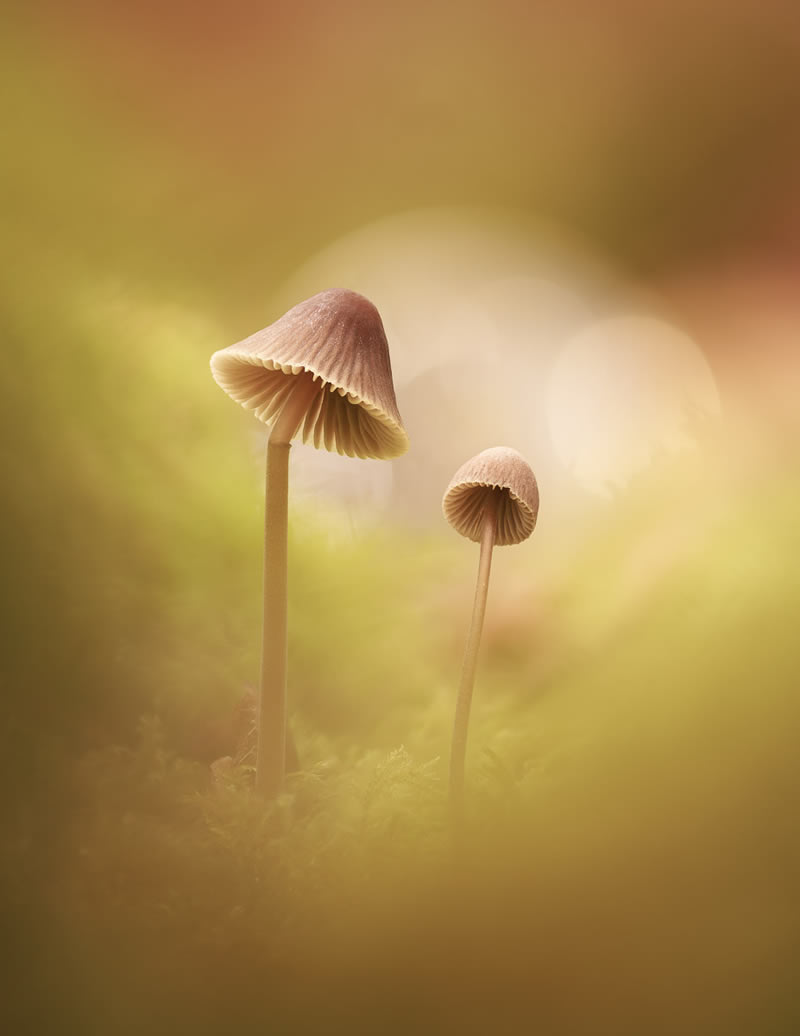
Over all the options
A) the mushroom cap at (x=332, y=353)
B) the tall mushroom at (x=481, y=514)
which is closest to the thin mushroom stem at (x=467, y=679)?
the tall mushroom at (x=481, y=514)

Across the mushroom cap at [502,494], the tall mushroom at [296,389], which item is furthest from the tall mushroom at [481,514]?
the tall mushroom at [296,389]

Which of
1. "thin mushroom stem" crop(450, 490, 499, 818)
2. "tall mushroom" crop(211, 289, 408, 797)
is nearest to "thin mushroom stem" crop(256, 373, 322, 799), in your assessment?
"tall mushroom" crop(211, 289, 408, 797)

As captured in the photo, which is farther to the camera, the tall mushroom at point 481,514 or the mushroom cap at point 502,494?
the mushroom cap at point 502,494

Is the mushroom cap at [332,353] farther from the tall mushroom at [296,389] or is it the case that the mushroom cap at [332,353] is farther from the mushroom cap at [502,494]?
the mushroom cap at [502,494]

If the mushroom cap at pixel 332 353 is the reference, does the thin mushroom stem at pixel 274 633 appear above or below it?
below

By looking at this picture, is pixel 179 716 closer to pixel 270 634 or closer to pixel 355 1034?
pixel 270 634

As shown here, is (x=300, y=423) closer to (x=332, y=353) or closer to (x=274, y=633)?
(x=332, y=353)

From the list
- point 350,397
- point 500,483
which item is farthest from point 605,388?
point 350,397
